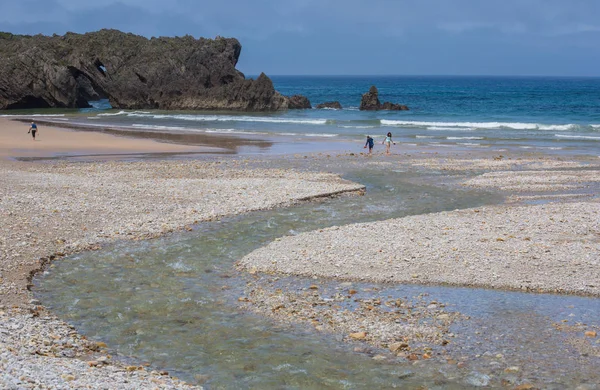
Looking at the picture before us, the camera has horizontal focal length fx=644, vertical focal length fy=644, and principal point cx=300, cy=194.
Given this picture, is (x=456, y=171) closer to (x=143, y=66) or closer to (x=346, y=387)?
(x=346, y=387)

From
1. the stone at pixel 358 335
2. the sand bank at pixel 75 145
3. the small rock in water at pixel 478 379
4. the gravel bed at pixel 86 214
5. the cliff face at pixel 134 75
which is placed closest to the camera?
the gravel bed at pixel 86 214

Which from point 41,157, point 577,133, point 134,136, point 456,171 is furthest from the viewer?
point 577,133

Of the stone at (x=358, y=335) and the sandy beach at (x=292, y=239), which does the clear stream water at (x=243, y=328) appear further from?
the sandy beach at (x=292, y=239)

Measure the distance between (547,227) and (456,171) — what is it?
12909 millimetres

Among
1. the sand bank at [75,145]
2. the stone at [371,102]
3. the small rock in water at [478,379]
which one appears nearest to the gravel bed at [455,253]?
the small rock in water at [478,379]

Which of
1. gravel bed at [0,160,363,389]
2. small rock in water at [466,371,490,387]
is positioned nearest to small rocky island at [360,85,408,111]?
gravel bed at [0,160,363,389]

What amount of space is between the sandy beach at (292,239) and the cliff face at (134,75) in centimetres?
5528

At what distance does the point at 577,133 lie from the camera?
180 ft

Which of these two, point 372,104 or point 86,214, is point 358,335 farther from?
point 372,104

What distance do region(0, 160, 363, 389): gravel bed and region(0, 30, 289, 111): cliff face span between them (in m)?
54.2

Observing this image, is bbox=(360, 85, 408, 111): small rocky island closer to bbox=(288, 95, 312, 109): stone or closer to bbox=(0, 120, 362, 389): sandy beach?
bbox=(288, 95, 312, 109): stone

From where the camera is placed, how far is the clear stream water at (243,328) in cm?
962

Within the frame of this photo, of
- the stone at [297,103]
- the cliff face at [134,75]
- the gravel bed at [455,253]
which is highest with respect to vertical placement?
the cliff face at [134,75]

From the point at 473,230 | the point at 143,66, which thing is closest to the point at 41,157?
the point at 473,230
